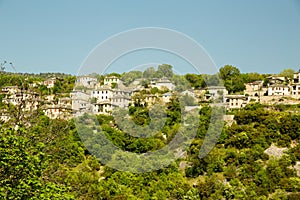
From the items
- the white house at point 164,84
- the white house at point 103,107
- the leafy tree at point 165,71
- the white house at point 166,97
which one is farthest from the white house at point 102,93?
the white house at point 166,97

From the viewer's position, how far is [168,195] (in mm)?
17969

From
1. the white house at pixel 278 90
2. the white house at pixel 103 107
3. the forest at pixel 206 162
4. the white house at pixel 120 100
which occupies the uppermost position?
the white house at pixel 278 90

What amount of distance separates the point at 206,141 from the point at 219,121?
4.51 feet

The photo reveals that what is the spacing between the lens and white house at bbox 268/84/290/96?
104 ft

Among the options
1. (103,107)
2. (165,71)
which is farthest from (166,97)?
(103,107)

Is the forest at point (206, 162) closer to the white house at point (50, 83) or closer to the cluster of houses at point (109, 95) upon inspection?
the cluster of houses at point (109, 95)

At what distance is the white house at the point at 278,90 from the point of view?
1246 inches

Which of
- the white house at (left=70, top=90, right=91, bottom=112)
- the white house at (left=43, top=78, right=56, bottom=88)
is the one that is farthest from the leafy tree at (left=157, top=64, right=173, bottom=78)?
the white house at (left=43, top=78, right=56, bottom=88)


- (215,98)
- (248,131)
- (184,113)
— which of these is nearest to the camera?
(248,131)

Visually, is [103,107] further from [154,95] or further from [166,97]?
[166,97]

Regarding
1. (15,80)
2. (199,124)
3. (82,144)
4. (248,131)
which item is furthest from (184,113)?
(15,80)

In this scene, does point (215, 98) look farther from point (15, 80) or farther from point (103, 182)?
point (15, 80)

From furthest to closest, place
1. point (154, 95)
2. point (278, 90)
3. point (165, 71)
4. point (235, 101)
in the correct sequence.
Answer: point (278, 90)
point (154, 95)
point (165, 71)
point (235, 101)

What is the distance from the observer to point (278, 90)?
32.0 m
